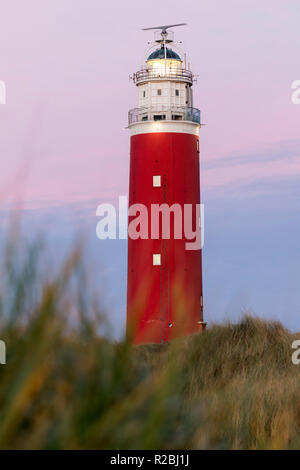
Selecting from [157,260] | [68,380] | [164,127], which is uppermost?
[164,127]

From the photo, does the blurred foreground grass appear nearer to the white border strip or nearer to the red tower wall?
→ the red tower wall

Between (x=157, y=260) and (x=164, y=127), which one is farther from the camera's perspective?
(x=164, y=127)

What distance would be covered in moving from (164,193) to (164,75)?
4264 mm

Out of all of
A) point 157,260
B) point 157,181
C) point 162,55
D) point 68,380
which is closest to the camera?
point 68,380

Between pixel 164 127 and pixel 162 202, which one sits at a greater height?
pixel 164 127

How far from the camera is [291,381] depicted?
932cm

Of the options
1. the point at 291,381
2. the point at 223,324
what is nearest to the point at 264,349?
the point at 223,324

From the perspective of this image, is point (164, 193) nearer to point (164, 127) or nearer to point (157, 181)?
point (157, 181)

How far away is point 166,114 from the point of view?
27312mm

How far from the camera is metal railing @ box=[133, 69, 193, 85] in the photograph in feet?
90.1

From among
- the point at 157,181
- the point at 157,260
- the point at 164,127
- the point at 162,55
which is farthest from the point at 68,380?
the point at 162,55

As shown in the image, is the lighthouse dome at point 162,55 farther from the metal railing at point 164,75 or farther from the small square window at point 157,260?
the small square window at point 157,260

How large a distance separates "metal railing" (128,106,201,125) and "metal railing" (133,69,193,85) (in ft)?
3.19

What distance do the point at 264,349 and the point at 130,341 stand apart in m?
8.34
